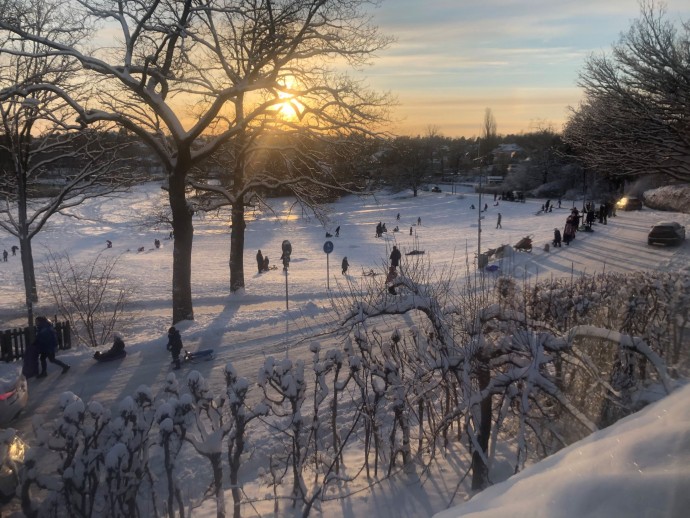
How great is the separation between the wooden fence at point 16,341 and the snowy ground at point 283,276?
1505 millimetres

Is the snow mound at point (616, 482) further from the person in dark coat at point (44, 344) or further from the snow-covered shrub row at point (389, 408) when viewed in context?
the person in dark coat at point (44, 344)

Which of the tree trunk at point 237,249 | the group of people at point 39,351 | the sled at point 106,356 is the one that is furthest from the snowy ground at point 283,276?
the tree trunk at point 237,249

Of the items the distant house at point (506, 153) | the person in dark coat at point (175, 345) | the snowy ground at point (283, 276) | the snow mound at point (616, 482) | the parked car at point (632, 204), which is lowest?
the snowy ground at point (283, 276)

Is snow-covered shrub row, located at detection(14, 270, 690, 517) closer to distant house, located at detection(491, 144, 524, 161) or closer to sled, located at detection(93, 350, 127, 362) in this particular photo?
sled, located at detection(93, 350, 127, 362)

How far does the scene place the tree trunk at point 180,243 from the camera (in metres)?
14.3

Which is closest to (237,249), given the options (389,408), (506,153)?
(389,408)

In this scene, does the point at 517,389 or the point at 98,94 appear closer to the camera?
the point at 517,389

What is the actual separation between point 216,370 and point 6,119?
10.4 meters

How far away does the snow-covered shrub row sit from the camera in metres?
4.95

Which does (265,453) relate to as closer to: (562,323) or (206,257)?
(562,323)

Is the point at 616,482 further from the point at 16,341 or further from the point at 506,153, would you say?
the point at 506,153

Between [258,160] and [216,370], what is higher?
[258,160]

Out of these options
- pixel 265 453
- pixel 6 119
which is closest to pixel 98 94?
pixel 6 119

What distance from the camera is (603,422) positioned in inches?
219
